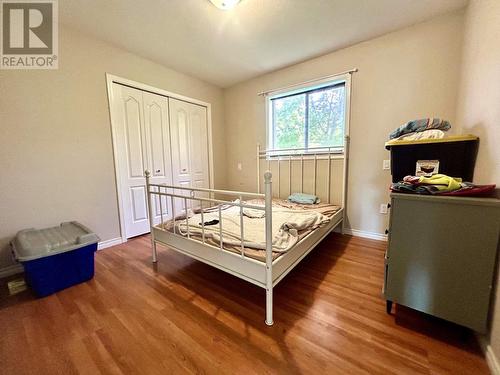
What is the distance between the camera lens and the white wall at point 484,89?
1130 mm

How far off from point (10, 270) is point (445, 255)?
11.5ft

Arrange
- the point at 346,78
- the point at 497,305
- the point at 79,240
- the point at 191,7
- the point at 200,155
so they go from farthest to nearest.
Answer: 1. the point at 200,155
2. the point at 346,78
3. the point at 191,7
4. the point at 79,240
5. the point at 497,305

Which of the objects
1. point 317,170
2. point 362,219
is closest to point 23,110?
point 317,170

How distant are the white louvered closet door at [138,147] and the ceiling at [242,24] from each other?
0.61m

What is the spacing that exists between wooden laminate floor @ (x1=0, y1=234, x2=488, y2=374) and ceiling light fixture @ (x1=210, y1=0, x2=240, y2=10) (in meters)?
2.47

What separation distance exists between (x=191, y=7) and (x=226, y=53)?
0.83 meters

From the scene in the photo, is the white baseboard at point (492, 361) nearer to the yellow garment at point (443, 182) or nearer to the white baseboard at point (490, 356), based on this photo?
the white baseboard at point (490, 356)

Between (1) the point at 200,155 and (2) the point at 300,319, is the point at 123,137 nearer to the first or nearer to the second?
(1) the point at 200,155

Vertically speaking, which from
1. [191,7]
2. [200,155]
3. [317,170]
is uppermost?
[191,7]

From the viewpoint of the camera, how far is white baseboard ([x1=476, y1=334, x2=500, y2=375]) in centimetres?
94

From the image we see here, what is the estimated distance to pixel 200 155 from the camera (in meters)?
3.57

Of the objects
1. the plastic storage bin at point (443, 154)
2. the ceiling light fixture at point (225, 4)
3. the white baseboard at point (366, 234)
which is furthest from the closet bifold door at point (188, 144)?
the plastic storage bin at point (443, 154)

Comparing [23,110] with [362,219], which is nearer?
[23,110]

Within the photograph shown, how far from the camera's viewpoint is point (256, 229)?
1.74 meters
